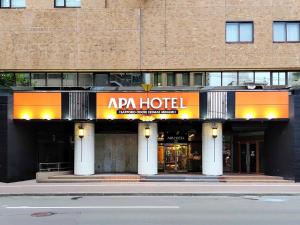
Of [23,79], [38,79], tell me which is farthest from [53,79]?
[23,79]

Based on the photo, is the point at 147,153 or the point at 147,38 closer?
the point at 147,153

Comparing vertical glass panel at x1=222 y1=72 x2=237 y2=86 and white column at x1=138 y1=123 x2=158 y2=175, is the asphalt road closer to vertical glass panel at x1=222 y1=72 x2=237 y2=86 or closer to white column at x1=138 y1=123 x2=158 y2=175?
white column at x1=138 y1=123 x2=158 y2=175

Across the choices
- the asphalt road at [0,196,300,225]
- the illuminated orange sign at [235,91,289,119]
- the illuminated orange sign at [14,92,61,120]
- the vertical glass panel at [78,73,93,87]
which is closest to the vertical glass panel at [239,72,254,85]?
the illuminated orange sign at [235,91,289,119]

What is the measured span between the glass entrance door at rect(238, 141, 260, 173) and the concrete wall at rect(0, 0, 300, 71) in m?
5.79

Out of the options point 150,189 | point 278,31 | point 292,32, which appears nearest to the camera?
point 150,189

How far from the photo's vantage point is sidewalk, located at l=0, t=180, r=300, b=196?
23969 millimetres

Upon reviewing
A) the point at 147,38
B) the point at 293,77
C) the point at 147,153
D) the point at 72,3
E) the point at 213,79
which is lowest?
the point at 147,153

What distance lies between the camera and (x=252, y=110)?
30422 millimetres

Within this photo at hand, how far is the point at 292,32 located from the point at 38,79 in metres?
15.3

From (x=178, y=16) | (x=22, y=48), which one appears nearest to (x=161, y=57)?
(x=178, y=16)

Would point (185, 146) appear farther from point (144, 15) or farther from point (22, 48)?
point (22, 48)

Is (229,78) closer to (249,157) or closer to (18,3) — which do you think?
(249,157)

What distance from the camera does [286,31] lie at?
104 ft

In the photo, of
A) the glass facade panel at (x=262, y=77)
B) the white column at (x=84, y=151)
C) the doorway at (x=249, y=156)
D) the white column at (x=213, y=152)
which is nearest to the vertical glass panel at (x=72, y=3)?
the white column at (x=84, y=151)
